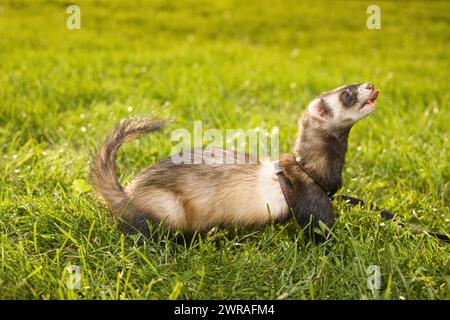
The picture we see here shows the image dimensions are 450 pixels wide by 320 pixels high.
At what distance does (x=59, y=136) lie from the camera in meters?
4.55

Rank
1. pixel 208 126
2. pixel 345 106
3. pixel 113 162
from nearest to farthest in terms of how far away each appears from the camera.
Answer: pixel 345 106 < pixel 113 162 < pixel 208 126

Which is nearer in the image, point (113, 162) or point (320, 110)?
point (320, 110)

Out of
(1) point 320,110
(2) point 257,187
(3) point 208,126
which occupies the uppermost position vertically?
(1) point 320,110

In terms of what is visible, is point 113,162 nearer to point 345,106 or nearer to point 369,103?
point 345,106

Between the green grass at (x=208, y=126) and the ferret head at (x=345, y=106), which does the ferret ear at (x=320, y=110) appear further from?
the green grass at (x=208, y=126)

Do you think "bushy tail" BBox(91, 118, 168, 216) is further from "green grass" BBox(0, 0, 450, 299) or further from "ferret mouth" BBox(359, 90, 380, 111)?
"ferret mouth" BBox(359, 90, 380, 111)

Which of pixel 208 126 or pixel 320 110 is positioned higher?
pixel 320 110

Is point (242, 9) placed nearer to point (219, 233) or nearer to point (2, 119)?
point (2, 119)

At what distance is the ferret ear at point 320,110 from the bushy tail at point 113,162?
82 cm

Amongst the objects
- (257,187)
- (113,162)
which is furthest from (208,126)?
(257,187)

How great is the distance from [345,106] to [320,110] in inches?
5.3

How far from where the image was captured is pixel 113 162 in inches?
120

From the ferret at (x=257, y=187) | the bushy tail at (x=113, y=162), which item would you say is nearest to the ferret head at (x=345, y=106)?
the ferret at (x=257, y=187)
